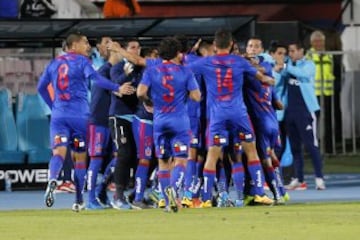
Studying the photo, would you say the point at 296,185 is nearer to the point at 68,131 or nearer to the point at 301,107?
the point at 301,107

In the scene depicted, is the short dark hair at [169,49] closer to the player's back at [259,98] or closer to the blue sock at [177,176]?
the blue sock at [177,176]

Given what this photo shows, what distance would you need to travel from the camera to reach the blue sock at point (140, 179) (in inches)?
760

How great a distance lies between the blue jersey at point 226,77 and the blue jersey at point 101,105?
5.02ft

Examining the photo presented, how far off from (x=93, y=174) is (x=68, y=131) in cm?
135

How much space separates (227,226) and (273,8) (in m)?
20.0

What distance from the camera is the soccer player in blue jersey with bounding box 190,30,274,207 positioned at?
19.0 metres

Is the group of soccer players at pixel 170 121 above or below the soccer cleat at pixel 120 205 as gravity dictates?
above

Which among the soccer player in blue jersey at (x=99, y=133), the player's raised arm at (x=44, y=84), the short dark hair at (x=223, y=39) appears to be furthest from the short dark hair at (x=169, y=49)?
the player's raised arm at (x=44, y=84)

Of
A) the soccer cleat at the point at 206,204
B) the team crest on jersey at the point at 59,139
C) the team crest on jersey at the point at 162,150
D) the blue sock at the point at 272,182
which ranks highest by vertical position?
the team crest on jersey at the point at 59,139

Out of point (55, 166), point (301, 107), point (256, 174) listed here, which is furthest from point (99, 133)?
point (301, 107)

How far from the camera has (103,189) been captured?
20234 millimetres

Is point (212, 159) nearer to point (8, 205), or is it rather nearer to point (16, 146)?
point (8, 205)

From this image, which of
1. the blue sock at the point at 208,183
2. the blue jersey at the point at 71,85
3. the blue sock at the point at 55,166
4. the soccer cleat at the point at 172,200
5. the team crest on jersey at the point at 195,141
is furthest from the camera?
the team crest on jersey at the point at 195,141

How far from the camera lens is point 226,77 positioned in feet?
62.4
